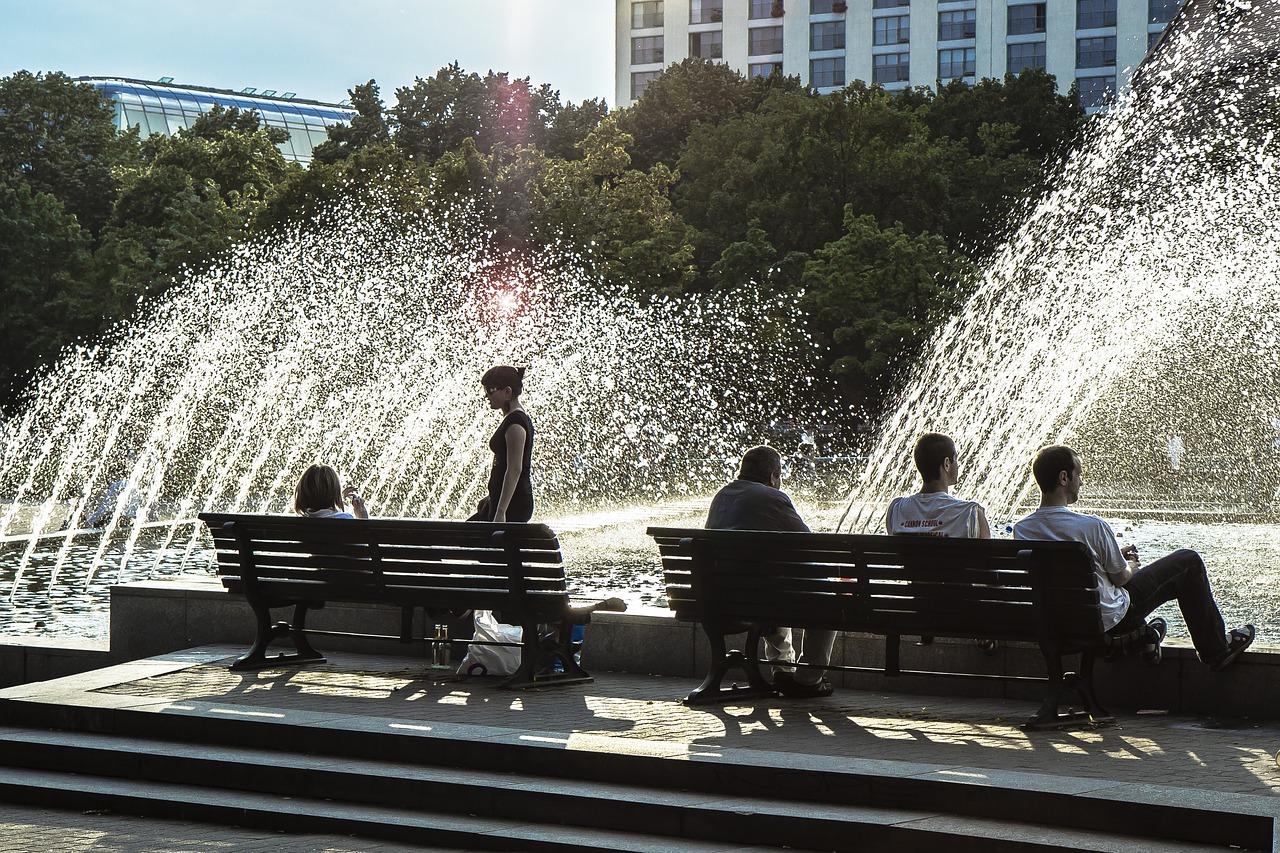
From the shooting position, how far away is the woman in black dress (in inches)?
324

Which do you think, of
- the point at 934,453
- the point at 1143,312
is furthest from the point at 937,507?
the point at 1143,312

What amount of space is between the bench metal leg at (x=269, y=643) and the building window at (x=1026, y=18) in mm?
86022

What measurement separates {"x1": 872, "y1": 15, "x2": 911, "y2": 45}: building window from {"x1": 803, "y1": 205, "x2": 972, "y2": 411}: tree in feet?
188

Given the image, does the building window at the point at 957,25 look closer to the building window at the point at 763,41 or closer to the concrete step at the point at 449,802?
the building window at the point at 763,41

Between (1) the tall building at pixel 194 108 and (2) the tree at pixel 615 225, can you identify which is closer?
(2) the tree at pixel 615 225

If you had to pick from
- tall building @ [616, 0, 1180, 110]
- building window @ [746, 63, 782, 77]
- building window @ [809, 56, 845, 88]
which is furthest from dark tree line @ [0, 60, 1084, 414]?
building window @ [746, 63, 782, 77]

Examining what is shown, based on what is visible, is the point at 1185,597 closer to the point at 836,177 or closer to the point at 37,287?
the point at 836,177

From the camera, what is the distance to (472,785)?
6.03 m

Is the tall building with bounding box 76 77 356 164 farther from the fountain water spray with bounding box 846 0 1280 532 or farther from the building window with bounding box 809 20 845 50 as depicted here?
the fountain water spray with bounding box 846 0 1280 532

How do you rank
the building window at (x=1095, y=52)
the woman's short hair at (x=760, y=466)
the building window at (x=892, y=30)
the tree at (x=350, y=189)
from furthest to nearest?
1. the building window at (x=892, y=30)
2. the building window at (x=1095, y=52)
3. the tree at (x=350, y=189)
4. the woman's short hair at (x=760, y=466)

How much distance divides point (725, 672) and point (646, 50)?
98206 mm

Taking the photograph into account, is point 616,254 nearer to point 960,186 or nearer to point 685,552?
point 960,186

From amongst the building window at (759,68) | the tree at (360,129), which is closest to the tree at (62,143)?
the tree at (360,129)

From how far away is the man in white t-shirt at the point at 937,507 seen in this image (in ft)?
23.2
